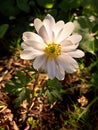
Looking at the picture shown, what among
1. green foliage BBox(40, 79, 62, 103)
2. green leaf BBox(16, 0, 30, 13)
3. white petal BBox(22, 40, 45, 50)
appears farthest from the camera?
green leaf BBox(16, 0, 30, 13)

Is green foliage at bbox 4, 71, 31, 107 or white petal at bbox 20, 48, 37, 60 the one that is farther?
green foliage at bbox 4, 71, 31, 107

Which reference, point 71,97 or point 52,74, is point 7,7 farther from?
point 52,74

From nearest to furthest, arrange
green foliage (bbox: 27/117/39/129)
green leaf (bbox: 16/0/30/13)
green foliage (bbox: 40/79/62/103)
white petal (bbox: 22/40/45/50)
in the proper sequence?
white petal (bbox: 22/40/45/50), green foliage (bbox: 40/79/62/103), green foliage (bbox: 27/117/39/129), green leaf (bbox: 16/0/30/13)

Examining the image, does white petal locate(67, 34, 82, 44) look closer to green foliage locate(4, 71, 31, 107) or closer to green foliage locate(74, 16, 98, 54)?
green foliage locate(4, 71, 31, 107)

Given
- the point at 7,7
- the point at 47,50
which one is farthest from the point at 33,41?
the point at 7,7

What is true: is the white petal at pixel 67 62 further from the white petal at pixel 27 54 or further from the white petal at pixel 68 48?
the white petal at pixel 27 54

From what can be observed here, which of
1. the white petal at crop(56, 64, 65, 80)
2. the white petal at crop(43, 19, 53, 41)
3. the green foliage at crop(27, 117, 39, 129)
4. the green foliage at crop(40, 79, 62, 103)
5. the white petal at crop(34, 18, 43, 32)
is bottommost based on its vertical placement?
the green foliage at crop(27, 117, 39, 129)

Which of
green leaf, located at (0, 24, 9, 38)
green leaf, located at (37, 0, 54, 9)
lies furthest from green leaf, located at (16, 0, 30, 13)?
green leaf, located at (0, 24, 9, 38)

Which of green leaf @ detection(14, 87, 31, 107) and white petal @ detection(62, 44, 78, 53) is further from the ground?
white petal @ detection(62, 44, 78, 53)

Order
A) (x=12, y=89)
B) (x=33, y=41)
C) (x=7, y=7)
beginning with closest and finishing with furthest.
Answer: (x=33, y=41) < (x=12, y=89) < (x=7, y=7)
